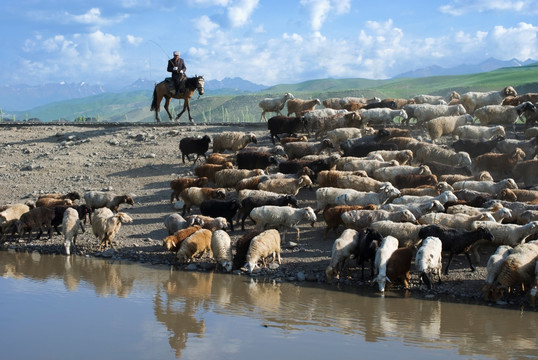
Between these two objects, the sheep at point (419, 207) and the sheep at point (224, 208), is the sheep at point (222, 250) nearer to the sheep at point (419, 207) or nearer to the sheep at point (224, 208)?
the sheep at point (224, 208)

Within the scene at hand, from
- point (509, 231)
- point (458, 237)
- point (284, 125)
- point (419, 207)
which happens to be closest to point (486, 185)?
point (419, 207)

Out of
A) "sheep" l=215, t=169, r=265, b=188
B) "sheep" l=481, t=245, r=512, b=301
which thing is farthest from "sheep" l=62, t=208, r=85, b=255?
"sheep" l=481, t=245, r=512, b=301

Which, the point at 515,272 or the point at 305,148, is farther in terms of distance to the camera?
the point at 305,148

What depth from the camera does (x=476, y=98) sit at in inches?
1058

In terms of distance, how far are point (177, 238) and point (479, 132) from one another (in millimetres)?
12294

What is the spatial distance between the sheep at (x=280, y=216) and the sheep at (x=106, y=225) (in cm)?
305

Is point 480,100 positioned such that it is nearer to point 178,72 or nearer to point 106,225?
point 178,72

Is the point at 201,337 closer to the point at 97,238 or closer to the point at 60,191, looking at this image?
the point at 97,238

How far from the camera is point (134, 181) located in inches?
845

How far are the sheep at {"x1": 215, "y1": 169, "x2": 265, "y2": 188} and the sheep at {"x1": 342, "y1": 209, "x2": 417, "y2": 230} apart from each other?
4.63m

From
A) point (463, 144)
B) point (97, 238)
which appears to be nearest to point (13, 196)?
point (97, 238)

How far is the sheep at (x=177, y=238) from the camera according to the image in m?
14.2

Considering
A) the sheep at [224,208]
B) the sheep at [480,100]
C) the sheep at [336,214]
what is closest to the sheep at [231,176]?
the sheep at [224,208]

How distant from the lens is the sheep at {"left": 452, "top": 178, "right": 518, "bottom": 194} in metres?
16.7
